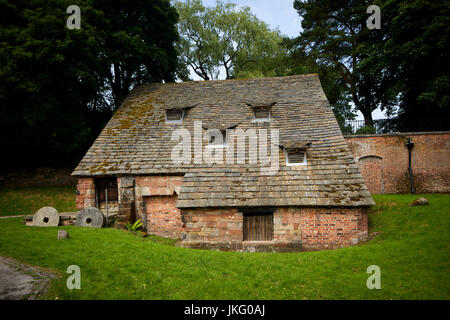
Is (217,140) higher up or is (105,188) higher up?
(217,140)

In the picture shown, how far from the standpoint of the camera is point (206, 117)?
1302cm

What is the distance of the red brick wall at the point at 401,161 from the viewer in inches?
580

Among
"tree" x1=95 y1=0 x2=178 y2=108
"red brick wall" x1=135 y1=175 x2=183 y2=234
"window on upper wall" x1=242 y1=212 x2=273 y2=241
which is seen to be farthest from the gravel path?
"tree" x1=95 y1=0 x2=178 y2=108

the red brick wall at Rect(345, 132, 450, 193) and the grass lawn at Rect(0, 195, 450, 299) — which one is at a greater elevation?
the red brick wall at Rect(345, 132, 450, 193)

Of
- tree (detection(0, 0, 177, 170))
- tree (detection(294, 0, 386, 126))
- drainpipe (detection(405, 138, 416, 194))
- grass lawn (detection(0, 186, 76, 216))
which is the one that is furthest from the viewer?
tree (detection(294, 0, 386, 126))

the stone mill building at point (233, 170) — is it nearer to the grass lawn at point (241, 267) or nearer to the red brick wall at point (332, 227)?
the red brick wall at point (332, 227)

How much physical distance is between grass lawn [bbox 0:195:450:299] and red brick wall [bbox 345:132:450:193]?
7.19 metres

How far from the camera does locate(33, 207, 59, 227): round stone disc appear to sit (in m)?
10.2

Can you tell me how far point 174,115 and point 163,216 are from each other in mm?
5854

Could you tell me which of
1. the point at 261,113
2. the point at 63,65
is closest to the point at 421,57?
the point at 261,113

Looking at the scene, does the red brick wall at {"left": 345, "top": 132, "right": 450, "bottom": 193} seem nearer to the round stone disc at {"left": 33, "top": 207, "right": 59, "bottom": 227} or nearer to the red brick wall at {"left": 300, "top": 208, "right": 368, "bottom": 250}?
the red brick wall at {"left": 300, "top": 208, "right": 368, "bottom": 250}

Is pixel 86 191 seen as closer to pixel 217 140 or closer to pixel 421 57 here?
pixel 217 140

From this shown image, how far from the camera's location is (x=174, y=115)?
43.3 ft

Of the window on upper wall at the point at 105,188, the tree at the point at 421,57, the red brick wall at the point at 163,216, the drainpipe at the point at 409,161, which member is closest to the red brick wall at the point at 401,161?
the drainpipe at the point at 409,161
